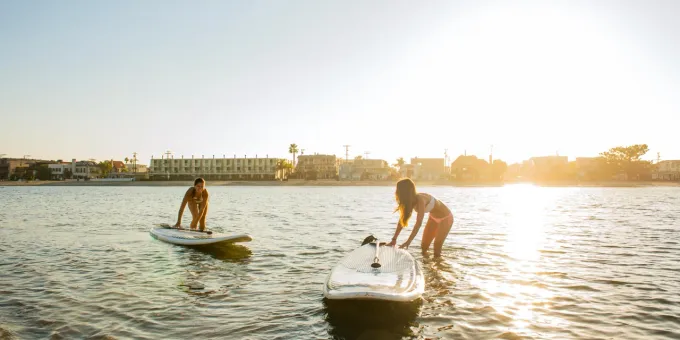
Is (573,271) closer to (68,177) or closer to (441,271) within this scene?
(441,271)

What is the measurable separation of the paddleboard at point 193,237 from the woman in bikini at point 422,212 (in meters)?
5.55

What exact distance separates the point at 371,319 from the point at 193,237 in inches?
371

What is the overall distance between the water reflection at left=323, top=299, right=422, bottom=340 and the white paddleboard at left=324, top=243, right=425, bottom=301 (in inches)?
14.1

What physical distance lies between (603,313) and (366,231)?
15.4 metres

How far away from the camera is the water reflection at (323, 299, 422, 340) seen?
286 inches

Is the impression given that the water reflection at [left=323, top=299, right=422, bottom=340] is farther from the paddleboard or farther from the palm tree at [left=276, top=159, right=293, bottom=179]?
the palm tree at [left=276, top=159, right=293, bottom=179]

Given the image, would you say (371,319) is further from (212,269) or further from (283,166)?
(283,166)

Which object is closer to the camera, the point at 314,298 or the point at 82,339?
the point at 82,339

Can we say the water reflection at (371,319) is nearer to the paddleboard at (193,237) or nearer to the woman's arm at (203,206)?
the paddleboard at (193,237)

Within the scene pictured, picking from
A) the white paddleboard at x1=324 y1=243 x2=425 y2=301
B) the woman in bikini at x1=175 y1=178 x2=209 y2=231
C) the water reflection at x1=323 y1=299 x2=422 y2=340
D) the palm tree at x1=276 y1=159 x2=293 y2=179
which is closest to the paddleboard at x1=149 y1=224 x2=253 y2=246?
the woman in bikini at x1=175 y1=178 x2=209 y2=231

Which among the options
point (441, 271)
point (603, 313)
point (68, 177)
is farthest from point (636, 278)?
point (68, 177)

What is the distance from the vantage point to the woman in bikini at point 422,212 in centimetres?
1086

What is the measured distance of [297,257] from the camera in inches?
598

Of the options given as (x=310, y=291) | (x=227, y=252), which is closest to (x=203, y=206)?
(x=227, y=252)
